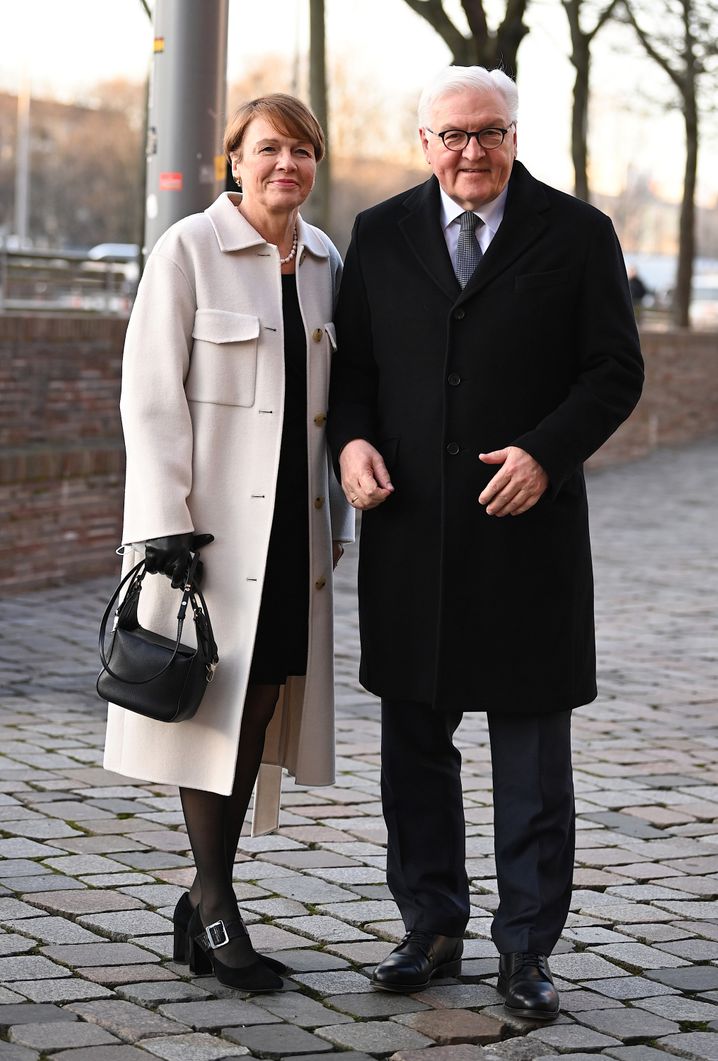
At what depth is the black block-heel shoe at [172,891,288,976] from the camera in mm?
4188

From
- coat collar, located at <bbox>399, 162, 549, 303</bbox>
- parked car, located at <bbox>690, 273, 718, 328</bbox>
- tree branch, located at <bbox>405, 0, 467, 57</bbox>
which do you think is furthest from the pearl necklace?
parked car, located at <bbox>690, 273, 718, 328</bbox>

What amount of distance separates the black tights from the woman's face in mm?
1149

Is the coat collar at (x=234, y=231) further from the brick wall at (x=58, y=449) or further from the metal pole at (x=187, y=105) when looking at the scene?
the brick wall at (x=58, y=449)

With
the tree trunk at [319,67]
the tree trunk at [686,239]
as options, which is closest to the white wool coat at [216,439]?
the tree trunk at [319,67]

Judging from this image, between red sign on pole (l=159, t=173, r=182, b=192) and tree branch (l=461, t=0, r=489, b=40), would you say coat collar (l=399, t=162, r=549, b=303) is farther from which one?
tree branch (l=461, t=0, r=489, b=40)

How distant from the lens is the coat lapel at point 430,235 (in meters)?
4.10

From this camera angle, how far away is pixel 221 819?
13.9 ft

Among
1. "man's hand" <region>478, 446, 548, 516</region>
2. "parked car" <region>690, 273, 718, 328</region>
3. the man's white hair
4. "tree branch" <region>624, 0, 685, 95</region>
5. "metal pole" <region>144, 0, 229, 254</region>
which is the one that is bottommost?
"man's hand" <region>478, 446, 548, 516</region>

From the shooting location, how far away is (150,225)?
7355 mm

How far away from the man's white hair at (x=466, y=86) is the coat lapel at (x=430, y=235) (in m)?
0.19

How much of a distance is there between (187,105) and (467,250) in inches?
133

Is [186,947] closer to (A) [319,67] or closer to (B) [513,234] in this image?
(B) [513,234]

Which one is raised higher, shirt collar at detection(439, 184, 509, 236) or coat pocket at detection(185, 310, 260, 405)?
shirt collar at detection(439, 184, 509, 236)

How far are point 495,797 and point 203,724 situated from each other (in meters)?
0.70
